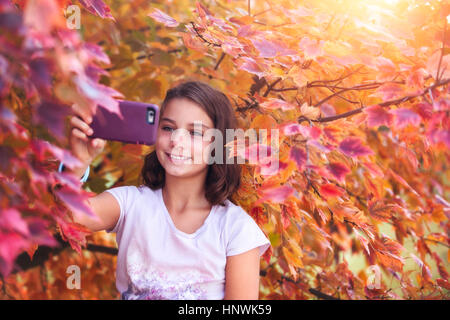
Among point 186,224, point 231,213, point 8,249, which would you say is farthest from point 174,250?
point 8,249

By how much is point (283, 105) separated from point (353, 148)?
227mm

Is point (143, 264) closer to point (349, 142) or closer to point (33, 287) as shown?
point (349, 142)

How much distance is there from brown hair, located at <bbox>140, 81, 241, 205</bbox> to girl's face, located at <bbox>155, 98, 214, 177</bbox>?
0.03 metres

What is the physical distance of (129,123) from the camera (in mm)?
1120

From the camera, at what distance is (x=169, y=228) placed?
4.31 ft

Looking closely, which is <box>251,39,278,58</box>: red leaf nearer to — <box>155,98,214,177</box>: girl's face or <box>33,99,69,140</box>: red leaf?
<box>155,98,214,177</box>: girl's face

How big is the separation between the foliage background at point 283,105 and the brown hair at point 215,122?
6cm

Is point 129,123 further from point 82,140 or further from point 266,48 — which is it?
point 266,48

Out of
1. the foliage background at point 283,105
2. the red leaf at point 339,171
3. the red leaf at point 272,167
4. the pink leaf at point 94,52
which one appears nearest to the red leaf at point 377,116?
the foliage background at point 283,105

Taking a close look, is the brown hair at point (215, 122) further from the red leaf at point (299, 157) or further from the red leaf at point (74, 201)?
the red leaf at point (74, 201)

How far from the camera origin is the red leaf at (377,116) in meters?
0.97

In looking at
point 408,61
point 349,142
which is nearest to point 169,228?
point 349,142

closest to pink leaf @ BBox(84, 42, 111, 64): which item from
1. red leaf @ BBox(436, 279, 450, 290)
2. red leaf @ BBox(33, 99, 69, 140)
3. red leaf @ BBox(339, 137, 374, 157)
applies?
red leaf @ BBox(33, 99, 69, 140)
